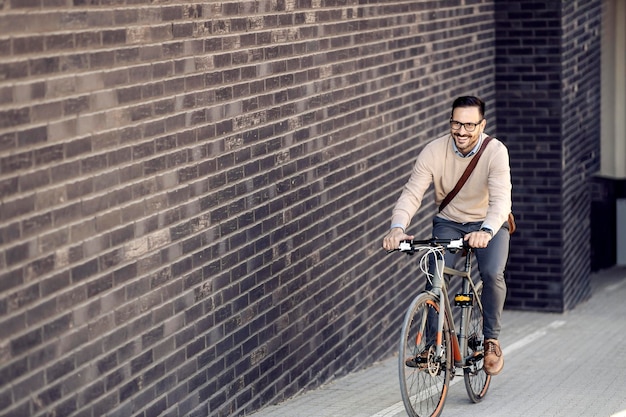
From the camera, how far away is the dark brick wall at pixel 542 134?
1292 centimetres

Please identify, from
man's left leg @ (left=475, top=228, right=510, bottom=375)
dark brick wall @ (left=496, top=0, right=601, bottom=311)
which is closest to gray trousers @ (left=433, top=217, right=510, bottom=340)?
man's left leg @ (left=475, top=228, right=510, bottom=375)

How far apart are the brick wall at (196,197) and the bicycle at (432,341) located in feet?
3.05

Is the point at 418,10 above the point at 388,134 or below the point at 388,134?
above

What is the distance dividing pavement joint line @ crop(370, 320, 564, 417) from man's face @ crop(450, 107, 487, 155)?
156 cm

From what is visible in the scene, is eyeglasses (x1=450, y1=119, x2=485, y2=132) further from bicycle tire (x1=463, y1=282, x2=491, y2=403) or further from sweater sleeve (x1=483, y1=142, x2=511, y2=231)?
bicycle tire (x1=463, y1=282, x2=491, y2=403)

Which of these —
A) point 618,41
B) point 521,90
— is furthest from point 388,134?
point 618,41

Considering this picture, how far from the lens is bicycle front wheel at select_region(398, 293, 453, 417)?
6.71 metres

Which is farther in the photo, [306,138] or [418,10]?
[418,10]

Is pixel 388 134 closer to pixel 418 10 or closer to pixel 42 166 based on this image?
pixel 418 10

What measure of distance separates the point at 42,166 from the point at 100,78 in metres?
0.62

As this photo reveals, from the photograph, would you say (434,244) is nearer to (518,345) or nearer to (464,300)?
(464,300)

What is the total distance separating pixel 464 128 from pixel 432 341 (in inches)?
47.4

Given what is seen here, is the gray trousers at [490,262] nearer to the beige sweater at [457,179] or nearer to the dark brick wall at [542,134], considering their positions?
the beige sweater at [457,179]

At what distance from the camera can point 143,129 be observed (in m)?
5.75
